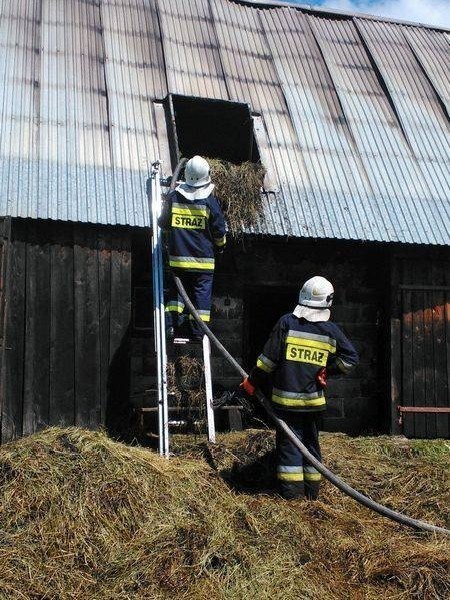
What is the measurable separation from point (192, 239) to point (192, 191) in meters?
0.48

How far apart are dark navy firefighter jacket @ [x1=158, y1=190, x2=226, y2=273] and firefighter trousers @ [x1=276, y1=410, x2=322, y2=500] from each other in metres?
1.74

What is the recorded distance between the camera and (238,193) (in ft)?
25.4

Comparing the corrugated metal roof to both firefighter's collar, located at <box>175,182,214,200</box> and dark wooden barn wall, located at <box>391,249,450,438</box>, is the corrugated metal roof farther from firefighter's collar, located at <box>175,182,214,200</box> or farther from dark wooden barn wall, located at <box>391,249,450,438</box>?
firefighter's collar, located at <box>175,182,214,200</box>

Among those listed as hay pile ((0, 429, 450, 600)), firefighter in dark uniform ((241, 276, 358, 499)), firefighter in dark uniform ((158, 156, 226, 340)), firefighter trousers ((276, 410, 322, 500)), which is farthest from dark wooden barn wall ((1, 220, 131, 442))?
firefighter trousers ((276, 410, 322, 500))

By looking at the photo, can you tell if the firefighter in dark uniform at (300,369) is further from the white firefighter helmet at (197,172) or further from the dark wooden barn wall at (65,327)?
the dark wooden barn wall at (65,327)

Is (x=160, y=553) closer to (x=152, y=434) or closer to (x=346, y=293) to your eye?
(x=152, y=434)

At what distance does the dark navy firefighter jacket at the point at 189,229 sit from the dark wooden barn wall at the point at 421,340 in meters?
2.88

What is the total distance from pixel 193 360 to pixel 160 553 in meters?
2.42

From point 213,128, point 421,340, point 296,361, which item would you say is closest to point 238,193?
point 213,128

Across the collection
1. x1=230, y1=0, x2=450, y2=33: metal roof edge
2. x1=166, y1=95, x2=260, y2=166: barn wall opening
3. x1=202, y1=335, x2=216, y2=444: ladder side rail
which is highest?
x1=230, y1=0, x2=450, y2=33: metal roof edge

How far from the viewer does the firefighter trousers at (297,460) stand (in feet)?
18.1

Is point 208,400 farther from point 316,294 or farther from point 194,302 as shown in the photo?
point 316,294

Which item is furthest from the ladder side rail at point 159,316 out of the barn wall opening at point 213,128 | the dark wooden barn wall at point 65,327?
the barn wall opening at point 213,128

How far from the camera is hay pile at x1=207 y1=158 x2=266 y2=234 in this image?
24.9 ft
